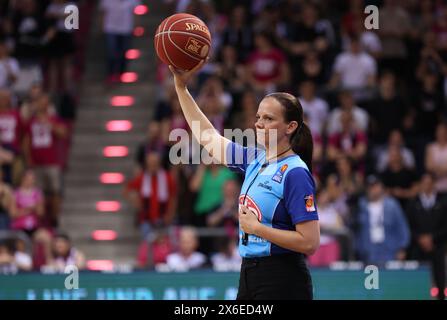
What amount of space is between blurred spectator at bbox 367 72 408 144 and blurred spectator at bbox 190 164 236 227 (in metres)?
2.28

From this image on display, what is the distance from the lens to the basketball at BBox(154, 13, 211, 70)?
604cm

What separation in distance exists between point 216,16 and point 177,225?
3.94m

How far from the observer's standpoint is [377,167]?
13188 mm

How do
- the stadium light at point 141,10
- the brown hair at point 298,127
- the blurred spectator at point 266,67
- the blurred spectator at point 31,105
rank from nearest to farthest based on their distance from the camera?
the brown hair at point 298,127
the blurred spectator at point 31,105
the blurred spectator at point 266,67
the stadium light at point 141,10

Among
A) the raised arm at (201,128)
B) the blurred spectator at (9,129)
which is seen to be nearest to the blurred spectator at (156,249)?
the blurred spectator at (9,129)

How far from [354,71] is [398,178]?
1.95 metres

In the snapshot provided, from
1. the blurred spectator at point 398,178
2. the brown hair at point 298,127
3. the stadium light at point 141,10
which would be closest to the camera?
the brown hair at point 298,127

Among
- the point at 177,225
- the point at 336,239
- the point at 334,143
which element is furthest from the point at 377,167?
the point at 177,225

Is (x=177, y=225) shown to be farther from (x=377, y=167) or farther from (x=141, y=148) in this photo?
(x=377, y=167)

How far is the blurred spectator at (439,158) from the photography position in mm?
12922

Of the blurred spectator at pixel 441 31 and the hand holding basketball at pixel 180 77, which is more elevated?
the blurred spectator at pixel 441 31

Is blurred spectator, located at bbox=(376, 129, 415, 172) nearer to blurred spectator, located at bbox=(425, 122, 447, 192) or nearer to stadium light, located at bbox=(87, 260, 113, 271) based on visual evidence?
blurred spectator, located at bbox=(425, 122, 447, 192)

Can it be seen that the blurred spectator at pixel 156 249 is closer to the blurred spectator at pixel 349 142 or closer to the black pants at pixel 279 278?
the blurred spectator at pixel 349 142
